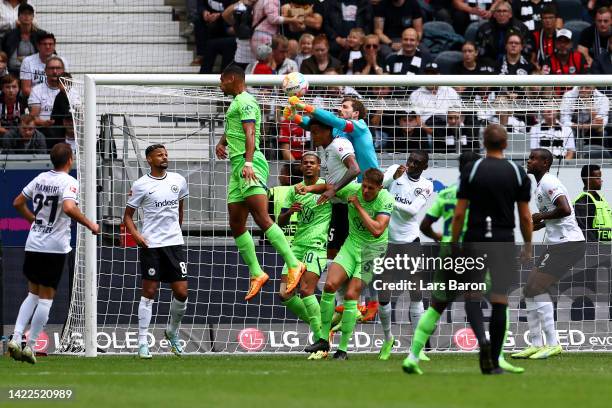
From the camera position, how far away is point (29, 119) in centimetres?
1919

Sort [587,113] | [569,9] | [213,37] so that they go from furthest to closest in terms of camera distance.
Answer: [569,9], [213,37], [587,113]

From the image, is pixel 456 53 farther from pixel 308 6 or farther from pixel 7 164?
pixel 7 164

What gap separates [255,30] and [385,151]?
532cm

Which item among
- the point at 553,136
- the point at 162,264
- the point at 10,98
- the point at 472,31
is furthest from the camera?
the point at 472,31

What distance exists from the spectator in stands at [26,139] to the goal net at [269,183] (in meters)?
1.80

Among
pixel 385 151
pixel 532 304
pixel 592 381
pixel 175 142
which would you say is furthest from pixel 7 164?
pixel 592 381

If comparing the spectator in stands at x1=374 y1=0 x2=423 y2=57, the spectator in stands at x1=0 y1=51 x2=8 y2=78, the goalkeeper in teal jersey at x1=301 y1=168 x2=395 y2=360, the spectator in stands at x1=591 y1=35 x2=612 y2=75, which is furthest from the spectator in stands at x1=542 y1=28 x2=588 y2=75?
the spectator in stands at x1=0 y1=51 x2=8 y2=78

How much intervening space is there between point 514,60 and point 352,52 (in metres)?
2.62

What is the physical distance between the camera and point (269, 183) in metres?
17.1

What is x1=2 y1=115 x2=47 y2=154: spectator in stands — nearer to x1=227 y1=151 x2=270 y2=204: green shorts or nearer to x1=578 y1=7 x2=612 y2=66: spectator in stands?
x1=227 y1=151 x2=270 y2=204: green shorts

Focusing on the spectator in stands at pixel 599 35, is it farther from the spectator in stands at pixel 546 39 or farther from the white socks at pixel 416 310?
the white socks at pixel 416 310

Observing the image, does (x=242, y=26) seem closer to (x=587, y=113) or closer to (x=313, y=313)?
(x=587, y=113)

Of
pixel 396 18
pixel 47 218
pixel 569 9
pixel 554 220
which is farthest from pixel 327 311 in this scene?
pixel 569 9

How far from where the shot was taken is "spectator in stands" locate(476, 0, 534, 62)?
71.6 feet
